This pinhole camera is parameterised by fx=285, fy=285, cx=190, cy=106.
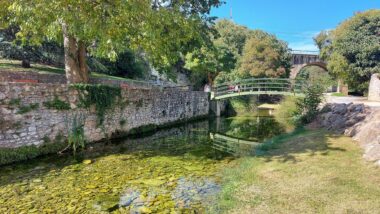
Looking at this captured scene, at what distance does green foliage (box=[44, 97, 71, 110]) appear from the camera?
8.85 m

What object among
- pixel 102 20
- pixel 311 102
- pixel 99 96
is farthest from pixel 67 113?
pixel 311 102

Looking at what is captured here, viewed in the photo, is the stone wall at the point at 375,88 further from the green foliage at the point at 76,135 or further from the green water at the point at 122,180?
the green foliage at the point at 76,135

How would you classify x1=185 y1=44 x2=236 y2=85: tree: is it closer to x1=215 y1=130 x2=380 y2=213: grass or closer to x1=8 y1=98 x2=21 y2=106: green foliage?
x1=8 y1=98 x2=21 y2=106: green foliage

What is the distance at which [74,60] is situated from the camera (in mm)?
10367

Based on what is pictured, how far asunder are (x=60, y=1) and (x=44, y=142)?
414 cm

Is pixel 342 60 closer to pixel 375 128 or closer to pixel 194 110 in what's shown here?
pixel 194 110

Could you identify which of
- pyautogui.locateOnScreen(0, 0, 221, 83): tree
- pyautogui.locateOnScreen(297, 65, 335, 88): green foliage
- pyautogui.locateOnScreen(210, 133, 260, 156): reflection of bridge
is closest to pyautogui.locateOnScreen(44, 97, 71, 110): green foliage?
pyautogui.locateOnScreen(0, 0, 221, 83): tree

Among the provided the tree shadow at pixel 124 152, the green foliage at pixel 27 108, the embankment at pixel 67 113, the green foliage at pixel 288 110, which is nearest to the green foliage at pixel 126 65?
the embankment at pixel 67 113

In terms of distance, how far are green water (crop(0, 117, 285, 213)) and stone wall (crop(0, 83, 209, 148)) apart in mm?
751

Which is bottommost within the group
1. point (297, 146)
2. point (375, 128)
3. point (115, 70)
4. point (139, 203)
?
point (139, 203)

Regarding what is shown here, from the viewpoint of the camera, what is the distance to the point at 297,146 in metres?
8.37

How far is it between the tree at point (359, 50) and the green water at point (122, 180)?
16.0 meters

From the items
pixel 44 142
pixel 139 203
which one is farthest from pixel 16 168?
pixel 139 203

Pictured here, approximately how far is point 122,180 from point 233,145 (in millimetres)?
5113
